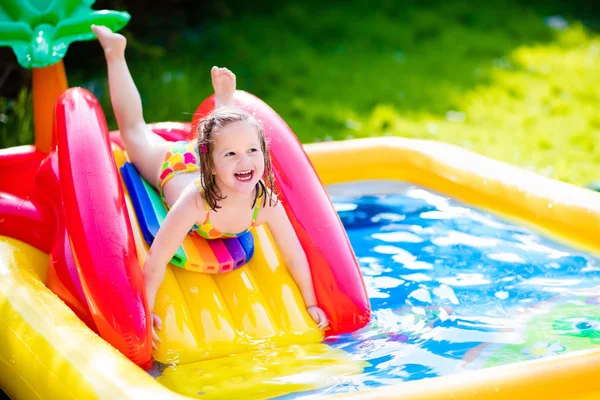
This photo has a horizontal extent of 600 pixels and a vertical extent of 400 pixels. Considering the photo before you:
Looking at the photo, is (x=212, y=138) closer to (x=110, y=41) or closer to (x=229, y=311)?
(x=229, y=311)

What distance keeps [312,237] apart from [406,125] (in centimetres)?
243

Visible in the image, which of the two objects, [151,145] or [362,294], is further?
[151,145]

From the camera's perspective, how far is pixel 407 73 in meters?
5.84

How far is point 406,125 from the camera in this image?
195 inches

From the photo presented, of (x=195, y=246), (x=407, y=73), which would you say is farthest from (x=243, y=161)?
(x=407, y=73)

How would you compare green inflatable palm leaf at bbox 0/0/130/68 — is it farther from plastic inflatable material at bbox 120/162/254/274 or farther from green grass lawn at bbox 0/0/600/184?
green grass lawn at bbox 0/0/600/184

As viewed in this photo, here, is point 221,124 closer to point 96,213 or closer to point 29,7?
point 96,213

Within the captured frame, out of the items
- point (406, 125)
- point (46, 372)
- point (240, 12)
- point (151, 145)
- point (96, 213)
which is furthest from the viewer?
point (240, 12)

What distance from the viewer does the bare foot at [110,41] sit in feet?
9.37

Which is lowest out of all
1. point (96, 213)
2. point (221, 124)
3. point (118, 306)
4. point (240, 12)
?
point (118, 306)

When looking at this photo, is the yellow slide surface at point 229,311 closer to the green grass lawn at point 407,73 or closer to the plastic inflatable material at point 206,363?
the plastic inflatable material at point 206,363

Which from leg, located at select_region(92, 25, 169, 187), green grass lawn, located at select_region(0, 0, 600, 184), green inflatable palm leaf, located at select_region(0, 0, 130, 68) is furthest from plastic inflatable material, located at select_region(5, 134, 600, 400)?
green grass lawn, located at select_region(0, 0, 600, 184)

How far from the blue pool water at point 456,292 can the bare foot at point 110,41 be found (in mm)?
1035

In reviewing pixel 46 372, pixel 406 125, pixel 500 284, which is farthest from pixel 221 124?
pixel 406 125
